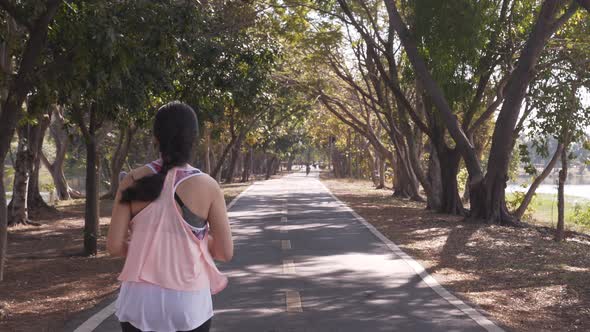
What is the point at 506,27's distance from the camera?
20.9 metres

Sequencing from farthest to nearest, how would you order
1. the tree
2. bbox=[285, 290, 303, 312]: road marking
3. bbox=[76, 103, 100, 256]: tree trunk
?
the tree → bbox=[76, 103, 100, 256]: tree trunk → bbox=[285, 290, 303, 312]: road marking

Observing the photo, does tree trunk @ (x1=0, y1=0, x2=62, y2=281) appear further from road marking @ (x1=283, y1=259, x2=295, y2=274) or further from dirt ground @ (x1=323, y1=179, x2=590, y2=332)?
dirt ground @ (x1=323, y1=179, x2=590, y2=332)

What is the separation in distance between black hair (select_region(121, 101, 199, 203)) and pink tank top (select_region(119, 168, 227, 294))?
0.03 m

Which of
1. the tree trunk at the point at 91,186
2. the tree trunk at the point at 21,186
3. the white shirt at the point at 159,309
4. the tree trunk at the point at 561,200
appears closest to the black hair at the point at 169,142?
the white shirt at the point at 159,309

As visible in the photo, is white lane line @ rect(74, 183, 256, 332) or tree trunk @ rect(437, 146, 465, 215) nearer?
white lane line @ rect(74, 183, 256, 332)

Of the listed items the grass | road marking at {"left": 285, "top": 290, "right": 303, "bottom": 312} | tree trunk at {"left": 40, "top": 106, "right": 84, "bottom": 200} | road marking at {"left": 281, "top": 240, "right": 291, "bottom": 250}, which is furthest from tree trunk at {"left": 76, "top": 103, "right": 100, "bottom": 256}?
tree trunk at {"left": 40, "top": 106, "right": 84, "bottom": 200}

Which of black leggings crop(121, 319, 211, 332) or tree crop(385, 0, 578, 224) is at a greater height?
tree crop(385, 0, 578, 224)

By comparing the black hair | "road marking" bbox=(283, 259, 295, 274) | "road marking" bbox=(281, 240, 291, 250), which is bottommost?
"road marking" bbox=(283, 259, 295, 274)

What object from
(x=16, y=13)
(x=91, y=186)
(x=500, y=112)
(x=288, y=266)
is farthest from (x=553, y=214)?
(x=16, y=13)

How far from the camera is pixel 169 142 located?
3.12 metres

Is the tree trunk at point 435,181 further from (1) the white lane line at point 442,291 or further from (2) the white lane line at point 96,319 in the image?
(2) the white lane line at point 96,319

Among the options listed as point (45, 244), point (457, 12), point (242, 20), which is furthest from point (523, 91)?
point (45, 244)

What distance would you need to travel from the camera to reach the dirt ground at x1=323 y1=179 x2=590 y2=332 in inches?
333

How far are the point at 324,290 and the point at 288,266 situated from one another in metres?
2.16
